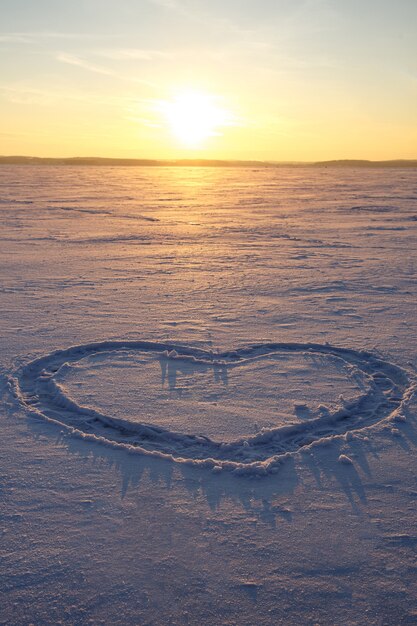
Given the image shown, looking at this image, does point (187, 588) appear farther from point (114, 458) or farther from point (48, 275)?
point (48, 275)

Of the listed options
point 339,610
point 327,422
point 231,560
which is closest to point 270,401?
point 327,422

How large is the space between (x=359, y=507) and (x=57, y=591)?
1154 millimetres

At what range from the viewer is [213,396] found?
3.08m

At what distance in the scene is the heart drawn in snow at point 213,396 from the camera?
2.61m

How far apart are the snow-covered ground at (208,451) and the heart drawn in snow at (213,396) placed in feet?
0.04

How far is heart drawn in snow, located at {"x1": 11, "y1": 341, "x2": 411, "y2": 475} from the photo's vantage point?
2.61 metres

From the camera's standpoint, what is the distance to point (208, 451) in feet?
8.32

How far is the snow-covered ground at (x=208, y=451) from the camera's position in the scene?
5.63ft

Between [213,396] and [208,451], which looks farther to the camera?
[213,396]

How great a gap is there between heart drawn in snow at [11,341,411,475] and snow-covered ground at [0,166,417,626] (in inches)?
0.5

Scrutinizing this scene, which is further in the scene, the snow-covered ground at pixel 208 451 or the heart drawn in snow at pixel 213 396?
the heart drawn in snow at pixel 213 396

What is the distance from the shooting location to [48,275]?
6.06 m

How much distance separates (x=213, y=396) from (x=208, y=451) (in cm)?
57

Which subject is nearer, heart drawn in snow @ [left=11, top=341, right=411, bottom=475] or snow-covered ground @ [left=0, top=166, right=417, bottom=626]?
snow-covered ground @ [left=0, top=166, right=417, bottom=626]
